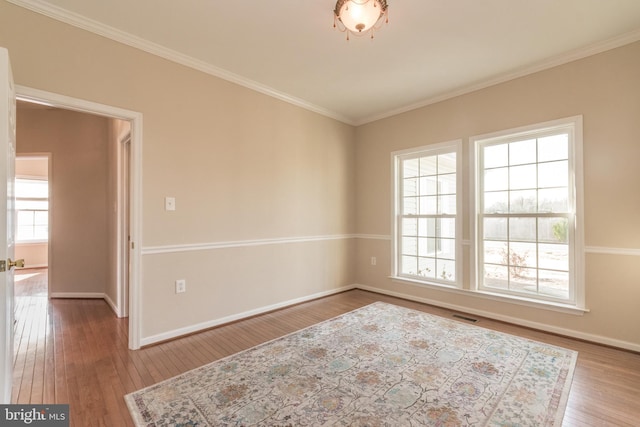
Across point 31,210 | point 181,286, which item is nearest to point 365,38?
point 181,286

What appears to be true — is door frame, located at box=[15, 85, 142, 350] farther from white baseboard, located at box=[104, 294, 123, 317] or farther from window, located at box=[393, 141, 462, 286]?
window, located at box=[393, 141, 462, 286]

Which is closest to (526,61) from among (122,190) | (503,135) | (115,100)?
(503,135)

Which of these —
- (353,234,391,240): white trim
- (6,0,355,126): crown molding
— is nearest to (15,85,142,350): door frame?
(6,0,355,126): crown molding

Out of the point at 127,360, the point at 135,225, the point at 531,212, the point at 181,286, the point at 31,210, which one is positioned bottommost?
the point at 127,360

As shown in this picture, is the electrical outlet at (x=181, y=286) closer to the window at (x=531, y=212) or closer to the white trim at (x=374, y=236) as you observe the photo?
the white trim at (x=374, y=236)

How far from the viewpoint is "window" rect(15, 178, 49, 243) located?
677 centimetres

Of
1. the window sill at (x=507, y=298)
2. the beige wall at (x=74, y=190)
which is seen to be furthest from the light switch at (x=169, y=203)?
the window sill at (x=507, y=298)

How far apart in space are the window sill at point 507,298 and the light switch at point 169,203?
10.7 feet

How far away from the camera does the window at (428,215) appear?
3.87 meters

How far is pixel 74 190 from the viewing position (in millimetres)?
4465

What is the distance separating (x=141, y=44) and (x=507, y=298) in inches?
183

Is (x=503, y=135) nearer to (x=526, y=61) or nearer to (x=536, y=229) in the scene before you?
(x=526, y=61)

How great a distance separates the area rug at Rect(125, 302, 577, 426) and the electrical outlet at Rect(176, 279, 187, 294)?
920 mm

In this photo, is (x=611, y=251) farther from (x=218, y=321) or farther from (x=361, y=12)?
(x=218, y=321)
